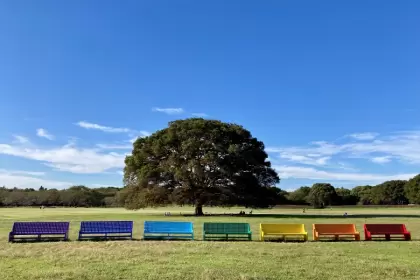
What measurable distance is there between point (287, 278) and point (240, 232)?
8.91m

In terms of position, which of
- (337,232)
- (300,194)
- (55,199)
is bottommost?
(337,232)

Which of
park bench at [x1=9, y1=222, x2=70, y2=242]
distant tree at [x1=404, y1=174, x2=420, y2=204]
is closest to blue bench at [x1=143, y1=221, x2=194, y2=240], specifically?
park bench at [x1=9, y1=222, x2=70, y2=242]

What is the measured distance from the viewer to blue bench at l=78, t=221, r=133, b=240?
1897cm

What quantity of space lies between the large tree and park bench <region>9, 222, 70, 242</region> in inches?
1134

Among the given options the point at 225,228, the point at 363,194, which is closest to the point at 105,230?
the point at 225,228

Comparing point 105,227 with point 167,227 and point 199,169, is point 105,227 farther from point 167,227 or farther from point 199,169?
point 199,169

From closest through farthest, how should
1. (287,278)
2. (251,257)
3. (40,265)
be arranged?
(287,278) < (40,265) < (251,257)

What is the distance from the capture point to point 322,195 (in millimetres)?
136750

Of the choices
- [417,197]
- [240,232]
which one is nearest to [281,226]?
[240,232]

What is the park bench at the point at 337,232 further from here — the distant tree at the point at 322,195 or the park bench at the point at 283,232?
the distant tree at the point at 322,195

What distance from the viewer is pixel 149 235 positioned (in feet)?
63.3

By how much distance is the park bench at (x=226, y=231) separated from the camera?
19078 millimetres

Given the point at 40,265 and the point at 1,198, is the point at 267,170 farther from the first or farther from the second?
the point at 1,198

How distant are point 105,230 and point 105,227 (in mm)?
A: 181
